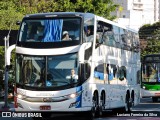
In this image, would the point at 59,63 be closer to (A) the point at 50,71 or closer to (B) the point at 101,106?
(A) the point at 50,71

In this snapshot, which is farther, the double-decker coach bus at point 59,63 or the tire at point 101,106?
the tire at point 101,106

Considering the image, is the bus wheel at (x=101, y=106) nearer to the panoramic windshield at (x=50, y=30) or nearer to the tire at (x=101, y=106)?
the tire at (x=101, y=106)

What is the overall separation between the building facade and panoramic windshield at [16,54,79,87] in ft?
359

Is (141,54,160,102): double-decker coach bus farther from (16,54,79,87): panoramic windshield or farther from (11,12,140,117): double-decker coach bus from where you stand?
(16,54,79,87): panoramic windshield

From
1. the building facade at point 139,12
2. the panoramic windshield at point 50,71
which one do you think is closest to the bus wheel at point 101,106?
the panoramic windshield at point 50,71

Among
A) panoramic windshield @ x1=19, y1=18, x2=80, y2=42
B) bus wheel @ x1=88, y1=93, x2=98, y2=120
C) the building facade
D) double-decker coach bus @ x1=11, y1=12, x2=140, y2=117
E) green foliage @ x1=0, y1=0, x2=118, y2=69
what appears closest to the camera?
double-decker coach bus @ x1=11, y1=12, x2=140, y2=117

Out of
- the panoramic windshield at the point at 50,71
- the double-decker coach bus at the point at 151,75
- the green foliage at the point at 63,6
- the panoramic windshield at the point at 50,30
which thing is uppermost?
the green foliage at the point at 63,6

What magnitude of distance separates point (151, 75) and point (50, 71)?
754 inches

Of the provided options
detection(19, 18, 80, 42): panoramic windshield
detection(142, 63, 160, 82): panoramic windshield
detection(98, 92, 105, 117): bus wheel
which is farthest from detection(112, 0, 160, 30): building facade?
detection(19, 18, 80, 42): panoramic windshield

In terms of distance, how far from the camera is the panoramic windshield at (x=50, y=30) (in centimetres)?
1953

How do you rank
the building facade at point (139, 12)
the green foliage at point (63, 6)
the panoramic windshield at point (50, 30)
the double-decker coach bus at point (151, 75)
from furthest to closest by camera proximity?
the building facade at point (139, 12), the green foliage at point (63, 6), the double-decker coach bus at point (151, 75), the panoramic windshield at point (50, 30)

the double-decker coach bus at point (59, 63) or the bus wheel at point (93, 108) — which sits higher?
the double-decker coach bus at point (59, 63)

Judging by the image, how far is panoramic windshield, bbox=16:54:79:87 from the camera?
62.7 ft

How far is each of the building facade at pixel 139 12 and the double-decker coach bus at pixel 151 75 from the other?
90.6m
